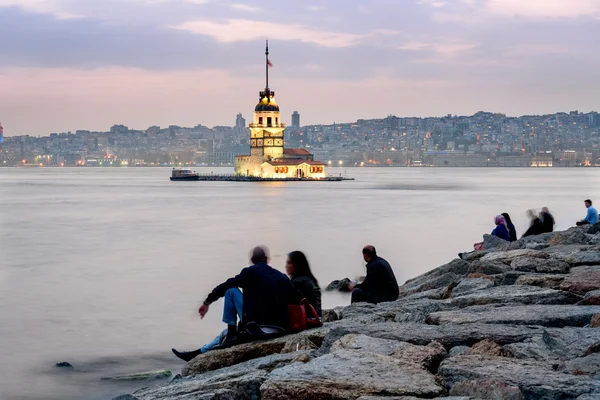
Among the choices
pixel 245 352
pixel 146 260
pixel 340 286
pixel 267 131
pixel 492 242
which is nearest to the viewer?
pixel 245 352

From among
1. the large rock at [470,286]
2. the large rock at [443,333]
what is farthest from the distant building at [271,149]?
the large rock at [443,333]

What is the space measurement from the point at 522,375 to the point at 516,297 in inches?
134

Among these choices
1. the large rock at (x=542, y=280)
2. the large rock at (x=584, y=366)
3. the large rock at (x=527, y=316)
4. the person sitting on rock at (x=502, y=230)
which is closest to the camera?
the large rock at (x=584, y=366)

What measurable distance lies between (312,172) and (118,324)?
4133 inches

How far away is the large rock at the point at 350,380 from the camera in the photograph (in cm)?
501

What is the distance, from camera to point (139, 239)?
32.2m

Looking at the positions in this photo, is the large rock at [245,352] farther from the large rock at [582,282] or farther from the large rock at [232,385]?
the large rock at [582,282]

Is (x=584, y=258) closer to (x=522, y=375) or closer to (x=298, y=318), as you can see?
(x=298, y=318)

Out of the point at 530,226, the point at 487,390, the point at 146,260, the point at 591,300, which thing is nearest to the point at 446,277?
the point at 591,300

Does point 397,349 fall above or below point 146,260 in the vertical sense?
above

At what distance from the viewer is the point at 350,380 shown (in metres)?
5.16

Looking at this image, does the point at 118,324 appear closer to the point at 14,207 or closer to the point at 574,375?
the point at 574,375

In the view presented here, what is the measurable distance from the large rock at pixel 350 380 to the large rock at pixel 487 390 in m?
0.15

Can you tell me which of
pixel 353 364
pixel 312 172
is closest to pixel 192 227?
pixel 353 364
